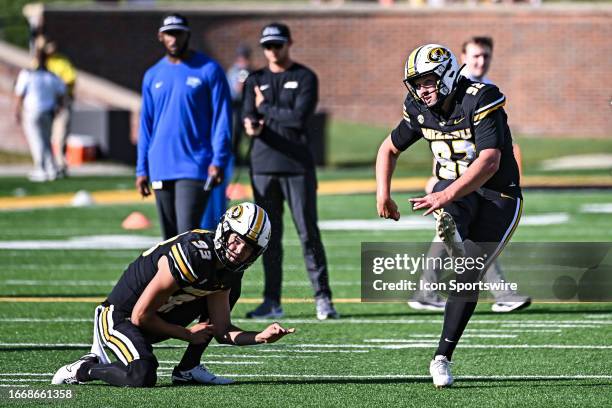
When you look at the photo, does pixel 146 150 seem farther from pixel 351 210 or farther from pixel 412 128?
pixel 351 210

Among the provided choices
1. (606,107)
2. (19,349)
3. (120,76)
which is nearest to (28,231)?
(19,349)

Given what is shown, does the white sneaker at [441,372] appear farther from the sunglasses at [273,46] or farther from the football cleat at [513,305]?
the sunglasses at [273,46]

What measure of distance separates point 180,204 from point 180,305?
84.2 inches

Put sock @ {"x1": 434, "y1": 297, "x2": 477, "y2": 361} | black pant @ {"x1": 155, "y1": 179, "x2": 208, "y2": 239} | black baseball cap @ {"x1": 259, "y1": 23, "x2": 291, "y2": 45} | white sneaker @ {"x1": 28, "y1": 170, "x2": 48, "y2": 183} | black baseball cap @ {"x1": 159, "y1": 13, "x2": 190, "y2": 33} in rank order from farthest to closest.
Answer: white sneaker @ {"x1": 28, "y1": 170, "x2": 48, "y2": 183} → black baseball cap @ {"x1": 259, "y1": 23, "x2": 291, "y2": 45} → black baseball cap @ {"x1": 159, "y1": 13, "x2": 190, "y2": 33} → black pant @ {"x1": 155, "y1": 179, "x2": 208, "y2": 239} → sock @ {"x1": 434, "y1": 297, "x2": 477, "y2": 361}

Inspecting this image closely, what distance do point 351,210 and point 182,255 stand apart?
1041 centimetres

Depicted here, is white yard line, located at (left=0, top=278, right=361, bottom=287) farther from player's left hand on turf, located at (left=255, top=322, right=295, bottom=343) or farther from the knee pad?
player's left hand on turf, located at (left=255, top=322, right=295, bottom=343)

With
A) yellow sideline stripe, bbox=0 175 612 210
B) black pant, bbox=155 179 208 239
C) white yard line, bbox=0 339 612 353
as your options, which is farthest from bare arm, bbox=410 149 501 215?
yellow sideline stripe, bbox=0 175 612 210

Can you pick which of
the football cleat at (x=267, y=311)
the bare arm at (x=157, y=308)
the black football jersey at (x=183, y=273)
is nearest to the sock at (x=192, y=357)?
the bare arm at (x=157, y=308)

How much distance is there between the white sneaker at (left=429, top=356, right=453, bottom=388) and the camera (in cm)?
701

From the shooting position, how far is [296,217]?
9.75m

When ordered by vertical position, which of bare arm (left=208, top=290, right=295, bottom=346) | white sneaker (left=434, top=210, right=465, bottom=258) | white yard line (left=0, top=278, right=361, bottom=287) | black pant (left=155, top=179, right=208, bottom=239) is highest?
white sneaker (left=434, top=210, right=465, bottom=258)

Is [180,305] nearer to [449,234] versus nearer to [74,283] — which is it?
[449,234]

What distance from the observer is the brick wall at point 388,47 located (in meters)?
28.7

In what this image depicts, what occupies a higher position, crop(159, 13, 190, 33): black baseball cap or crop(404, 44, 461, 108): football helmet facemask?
crop(159, 13, 190, 33): black baseball cap
